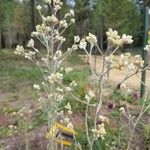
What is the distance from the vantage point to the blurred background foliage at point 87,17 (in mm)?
31100

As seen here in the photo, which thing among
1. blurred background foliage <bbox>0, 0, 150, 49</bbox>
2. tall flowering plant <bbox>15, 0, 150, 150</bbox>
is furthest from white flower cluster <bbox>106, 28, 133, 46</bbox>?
blurred background foliage <bbox>0, 0, 150, 49</bbox>

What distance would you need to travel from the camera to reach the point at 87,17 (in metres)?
40.4

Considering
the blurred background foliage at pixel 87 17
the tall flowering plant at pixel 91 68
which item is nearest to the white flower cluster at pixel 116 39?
the tall flowering plant at pixel 91 68

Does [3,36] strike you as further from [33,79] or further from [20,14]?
[33,79]

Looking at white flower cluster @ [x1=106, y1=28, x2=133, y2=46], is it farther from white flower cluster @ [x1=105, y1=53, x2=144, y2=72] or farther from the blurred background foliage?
the blurred background foliage

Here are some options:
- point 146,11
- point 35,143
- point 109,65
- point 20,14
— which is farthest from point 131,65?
point 20,14

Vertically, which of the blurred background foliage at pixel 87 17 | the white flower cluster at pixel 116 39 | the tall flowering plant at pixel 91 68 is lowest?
the tall flowering plant at pixel 91 68

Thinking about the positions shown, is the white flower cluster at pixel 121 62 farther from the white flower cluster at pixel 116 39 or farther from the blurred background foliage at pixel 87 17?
the blurred background foliage at pixel 87 17

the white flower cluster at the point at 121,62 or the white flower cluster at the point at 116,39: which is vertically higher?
the white flower cluster at the point at 116,39

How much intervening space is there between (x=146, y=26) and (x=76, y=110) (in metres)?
2.52

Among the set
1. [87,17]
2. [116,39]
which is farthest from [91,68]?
[87,17]

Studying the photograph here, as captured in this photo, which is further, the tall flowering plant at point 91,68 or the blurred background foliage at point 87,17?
the blurred background foliage at point 87,17

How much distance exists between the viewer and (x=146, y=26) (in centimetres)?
898

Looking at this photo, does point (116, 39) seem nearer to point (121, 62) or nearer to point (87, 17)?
point (121, 62)
